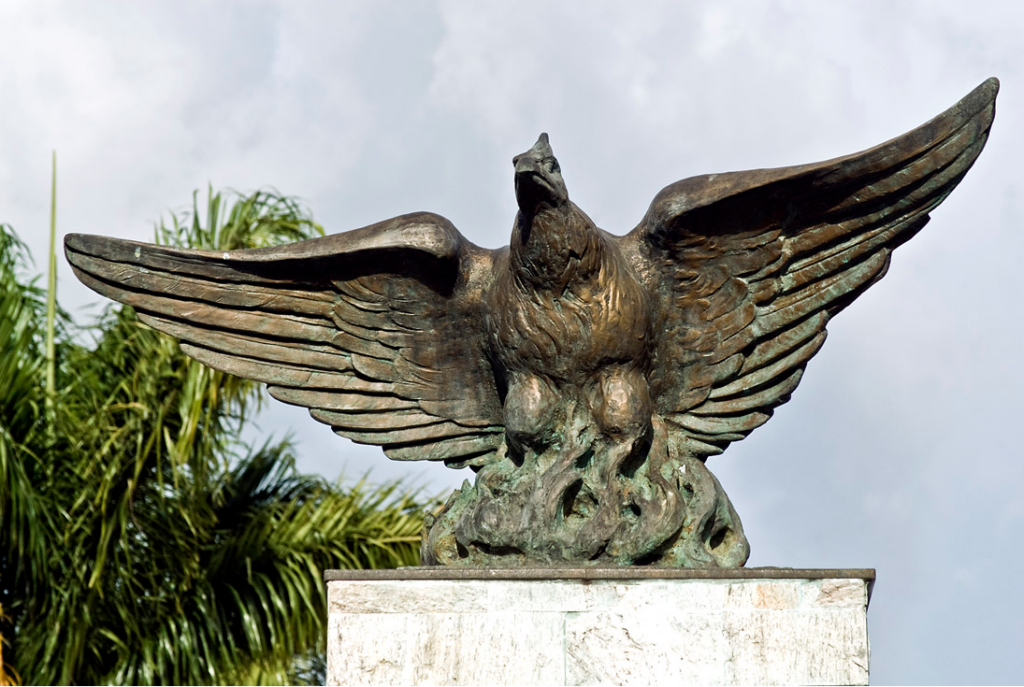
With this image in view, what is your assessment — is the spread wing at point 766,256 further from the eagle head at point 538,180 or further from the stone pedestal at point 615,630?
the stone pedestal at point 615,630

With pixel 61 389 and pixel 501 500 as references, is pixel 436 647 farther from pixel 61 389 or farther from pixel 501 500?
pixel 61 389

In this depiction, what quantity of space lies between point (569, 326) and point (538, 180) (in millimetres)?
519

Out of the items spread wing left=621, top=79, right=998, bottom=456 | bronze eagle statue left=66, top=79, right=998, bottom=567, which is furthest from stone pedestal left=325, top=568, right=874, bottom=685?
spread wing left=621, top=79, right=998, bottom=456

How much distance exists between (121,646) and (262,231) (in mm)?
2804

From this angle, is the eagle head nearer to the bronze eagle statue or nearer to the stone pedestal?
the bronze eagle statue

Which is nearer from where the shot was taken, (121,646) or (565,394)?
(565,394)

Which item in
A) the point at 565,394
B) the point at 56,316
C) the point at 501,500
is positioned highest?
the point at 56,316

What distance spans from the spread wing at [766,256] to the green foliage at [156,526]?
4.77m

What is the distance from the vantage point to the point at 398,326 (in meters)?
5.76

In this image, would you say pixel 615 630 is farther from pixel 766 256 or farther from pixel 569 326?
pixel 766 256

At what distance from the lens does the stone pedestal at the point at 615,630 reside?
16.6 ft

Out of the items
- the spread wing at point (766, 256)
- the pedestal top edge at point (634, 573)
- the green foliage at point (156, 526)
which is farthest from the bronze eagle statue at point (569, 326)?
the green foliage at point (156, 526)

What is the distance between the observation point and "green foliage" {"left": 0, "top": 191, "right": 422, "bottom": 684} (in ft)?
31.5

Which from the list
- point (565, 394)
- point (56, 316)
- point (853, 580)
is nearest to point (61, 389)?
point (56, 316)
